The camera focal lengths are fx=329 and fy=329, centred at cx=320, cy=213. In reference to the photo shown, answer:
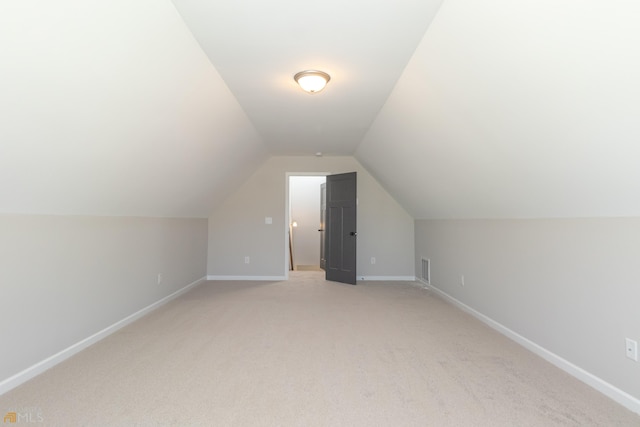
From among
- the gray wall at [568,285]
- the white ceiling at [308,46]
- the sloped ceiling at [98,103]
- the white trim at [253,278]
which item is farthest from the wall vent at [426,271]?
the sloped ceiling at [98,103]

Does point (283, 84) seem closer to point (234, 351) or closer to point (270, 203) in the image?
point (234, 351)

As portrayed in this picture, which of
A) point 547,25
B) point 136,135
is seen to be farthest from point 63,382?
point 547,25

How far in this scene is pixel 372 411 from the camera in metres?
1.89

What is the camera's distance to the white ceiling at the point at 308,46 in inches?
76.7

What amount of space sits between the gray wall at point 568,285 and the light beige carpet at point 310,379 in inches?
8.2

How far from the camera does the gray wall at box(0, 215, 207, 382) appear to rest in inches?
84.3

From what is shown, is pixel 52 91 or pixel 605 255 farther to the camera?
pixel 605 255

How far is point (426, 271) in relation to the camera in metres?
5.45

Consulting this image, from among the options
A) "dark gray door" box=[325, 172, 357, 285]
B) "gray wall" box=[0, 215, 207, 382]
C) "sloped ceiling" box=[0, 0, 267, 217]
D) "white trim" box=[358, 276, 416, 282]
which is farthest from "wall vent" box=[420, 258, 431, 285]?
"gray wall" box=[0, 215, 207, 382]

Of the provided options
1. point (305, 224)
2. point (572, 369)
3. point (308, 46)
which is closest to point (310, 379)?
point (572, 369)

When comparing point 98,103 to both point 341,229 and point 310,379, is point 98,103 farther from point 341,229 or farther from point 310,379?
point 341,229

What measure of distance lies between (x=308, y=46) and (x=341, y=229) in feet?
12.6

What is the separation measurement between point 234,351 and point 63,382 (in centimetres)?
114

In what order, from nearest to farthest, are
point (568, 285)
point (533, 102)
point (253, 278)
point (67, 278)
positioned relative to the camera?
point (533, 102) → point (568, 285) → point (67, 278) → point (253, 278)
